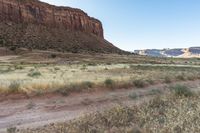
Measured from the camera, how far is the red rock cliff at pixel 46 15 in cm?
11625

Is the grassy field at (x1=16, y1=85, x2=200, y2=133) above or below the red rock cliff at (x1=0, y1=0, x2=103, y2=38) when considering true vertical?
below

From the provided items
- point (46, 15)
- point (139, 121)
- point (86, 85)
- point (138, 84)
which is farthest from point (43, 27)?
point (139, 121)

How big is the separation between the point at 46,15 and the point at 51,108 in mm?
118290

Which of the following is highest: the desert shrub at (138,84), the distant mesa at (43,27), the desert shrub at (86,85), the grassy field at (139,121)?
the distant mesa at (43,27)

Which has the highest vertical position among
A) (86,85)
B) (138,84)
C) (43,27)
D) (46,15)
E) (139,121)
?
(46,15)

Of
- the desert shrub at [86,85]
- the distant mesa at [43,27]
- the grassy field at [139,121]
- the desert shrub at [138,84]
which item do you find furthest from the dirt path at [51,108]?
the distant mesa at [43,27]

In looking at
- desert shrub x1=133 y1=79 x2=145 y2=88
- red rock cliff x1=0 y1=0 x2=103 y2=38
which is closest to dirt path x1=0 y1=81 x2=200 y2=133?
desert shrub x1=133 y1=79 x2=145 y2=88

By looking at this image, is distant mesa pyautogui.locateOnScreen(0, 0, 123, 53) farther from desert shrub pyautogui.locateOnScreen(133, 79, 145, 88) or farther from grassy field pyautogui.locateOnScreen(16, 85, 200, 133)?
grassy field pyautogui.locateOnScreen(16, 85, 200, 133)

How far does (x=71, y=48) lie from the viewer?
10812 cm

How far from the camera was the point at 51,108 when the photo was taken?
14.4 meters

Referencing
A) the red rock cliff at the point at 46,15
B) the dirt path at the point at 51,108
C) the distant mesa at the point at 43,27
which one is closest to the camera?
the dirt path at the point at 51,108

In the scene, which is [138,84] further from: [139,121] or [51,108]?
[139,121]

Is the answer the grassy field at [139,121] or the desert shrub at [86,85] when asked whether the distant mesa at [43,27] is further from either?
the grassy field at [139,121]

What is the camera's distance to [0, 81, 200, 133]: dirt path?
463 inches
